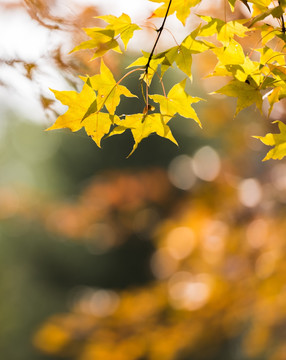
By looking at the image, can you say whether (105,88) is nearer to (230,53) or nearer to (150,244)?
(230,53)

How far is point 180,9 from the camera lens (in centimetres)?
49

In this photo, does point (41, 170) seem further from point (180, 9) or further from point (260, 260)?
point (180, 9)

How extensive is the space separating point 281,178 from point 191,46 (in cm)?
163

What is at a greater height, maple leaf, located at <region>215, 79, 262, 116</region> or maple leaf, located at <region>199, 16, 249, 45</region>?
maple leaf, located at <region>199, 16, 249, 45</region>

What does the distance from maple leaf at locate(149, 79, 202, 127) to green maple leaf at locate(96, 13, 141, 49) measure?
0.08 metres

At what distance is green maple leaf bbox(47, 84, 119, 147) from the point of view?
49 cm

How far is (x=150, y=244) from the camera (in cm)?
596

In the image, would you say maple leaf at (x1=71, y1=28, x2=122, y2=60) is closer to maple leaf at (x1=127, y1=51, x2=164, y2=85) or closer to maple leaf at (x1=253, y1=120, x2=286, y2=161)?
maple leaf at (x1=127, y1=51, x2=164, y2=85)

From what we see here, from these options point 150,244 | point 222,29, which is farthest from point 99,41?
point 150,244

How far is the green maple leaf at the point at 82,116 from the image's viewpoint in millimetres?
486

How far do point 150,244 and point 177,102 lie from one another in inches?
218

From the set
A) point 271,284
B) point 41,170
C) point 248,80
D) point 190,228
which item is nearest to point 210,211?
point 190,228

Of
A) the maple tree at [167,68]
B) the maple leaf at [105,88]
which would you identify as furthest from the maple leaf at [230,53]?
the maple leaf at [105,88]

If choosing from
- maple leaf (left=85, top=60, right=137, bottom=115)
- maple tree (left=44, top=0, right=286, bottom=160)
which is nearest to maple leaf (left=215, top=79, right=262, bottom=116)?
maple tree (left=44, top=0, right=286, bottom=160)
